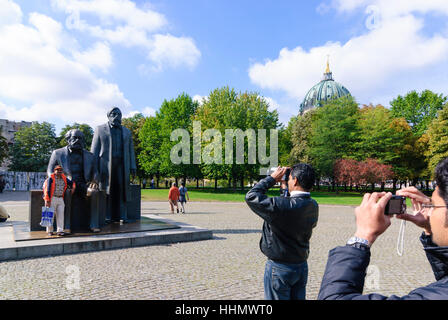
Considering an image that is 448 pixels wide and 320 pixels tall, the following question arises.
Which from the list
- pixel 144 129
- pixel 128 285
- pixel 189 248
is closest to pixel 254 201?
pixel 128 285

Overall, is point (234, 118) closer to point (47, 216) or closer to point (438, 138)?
point (438, 138)

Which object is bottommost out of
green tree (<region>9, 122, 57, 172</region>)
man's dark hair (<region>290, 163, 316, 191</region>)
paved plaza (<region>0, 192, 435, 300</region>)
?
paved plaza (<region>0, 192, 435, 300</region>)

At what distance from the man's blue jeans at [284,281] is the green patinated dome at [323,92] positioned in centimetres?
10279

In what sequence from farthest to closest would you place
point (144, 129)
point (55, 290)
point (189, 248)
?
1. point (144, 129)
2. point (189, 248)
3. point (55, 290)

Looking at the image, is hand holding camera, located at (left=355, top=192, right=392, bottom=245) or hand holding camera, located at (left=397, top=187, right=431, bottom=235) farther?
hand holding camera, located at (left=397, top=187, right=431, bottom=235)

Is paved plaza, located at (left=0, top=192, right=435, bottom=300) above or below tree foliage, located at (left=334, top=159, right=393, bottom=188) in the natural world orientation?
below

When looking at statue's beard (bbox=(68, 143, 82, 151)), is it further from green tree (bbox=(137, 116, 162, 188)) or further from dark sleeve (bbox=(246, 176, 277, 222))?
green tree (bbox=(137, 116, 162, 188))

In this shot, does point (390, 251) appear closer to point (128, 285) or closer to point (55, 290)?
point (128, 285)

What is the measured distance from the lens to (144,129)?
53531 mm

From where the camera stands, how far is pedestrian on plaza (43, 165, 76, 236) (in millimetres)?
8078

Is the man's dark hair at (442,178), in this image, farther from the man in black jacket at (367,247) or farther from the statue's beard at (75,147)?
the statue's beard at (75,147)

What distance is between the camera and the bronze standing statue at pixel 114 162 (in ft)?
33.5

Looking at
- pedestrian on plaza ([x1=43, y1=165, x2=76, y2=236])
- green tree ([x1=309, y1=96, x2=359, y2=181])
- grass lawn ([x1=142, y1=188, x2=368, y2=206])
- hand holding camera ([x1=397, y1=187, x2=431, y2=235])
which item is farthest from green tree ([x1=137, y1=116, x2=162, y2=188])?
hand holding camera ([x1=397, y1=187, x2=431, y2=235])
